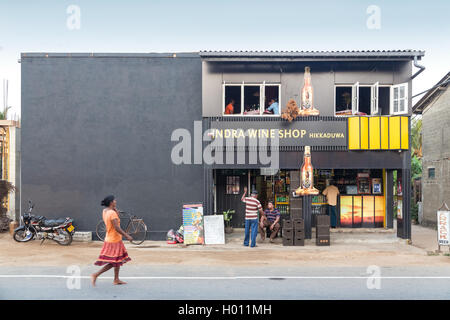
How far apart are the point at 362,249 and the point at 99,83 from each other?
35.9 ft

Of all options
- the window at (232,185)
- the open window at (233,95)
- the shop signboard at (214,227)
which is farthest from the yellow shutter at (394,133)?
the shop signboard at (214,227)

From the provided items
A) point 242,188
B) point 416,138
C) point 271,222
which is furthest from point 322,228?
point 416,138

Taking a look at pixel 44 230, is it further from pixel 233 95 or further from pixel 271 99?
pixel 271 99

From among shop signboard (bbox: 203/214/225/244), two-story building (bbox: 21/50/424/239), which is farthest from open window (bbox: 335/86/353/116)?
shop signboard (bbox: 203/214/225/244)

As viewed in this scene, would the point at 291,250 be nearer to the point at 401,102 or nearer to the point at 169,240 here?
the point at 169,240

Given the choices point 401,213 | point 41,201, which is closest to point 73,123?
point 41,201

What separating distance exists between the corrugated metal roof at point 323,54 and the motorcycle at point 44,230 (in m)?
7.60

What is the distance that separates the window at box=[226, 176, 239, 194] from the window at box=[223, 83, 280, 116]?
9.01 ft

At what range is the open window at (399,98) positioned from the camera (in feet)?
44.0

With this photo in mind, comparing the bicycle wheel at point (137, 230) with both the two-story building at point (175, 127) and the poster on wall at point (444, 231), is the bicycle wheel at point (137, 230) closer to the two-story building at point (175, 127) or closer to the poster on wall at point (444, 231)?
the two-story building at point (175, 127)

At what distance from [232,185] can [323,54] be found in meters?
6.17

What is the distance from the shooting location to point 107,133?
46.4 ft

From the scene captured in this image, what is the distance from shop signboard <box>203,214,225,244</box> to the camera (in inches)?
525

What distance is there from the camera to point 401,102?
44.3ft
